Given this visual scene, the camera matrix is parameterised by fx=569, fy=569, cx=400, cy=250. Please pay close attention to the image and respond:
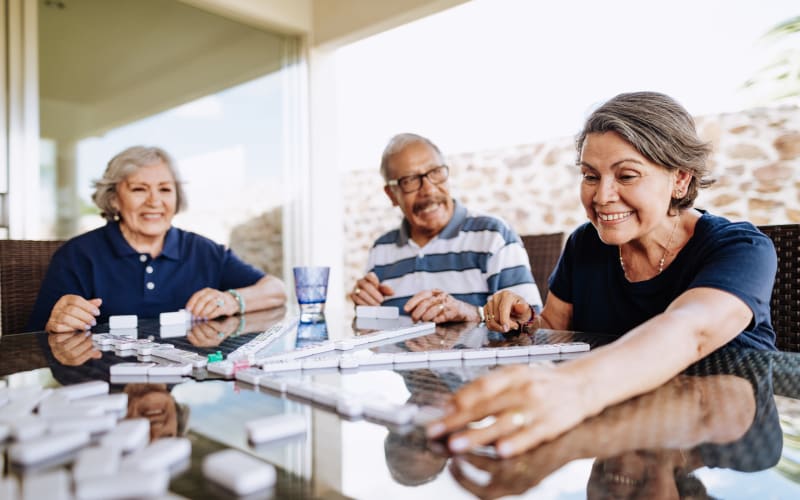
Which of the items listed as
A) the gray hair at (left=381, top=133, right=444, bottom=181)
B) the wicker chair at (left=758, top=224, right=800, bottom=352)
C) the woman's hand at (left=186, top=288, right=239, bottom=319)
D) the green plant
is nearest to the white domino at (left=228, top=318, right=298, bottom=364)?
the woman's hand at (left=186, top=288, right=239, bottom=319)

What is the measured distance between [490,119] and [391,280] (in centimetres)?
415

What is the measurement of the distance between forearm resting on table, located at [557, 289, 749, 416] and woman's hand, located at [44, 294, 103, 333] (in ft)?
4.11

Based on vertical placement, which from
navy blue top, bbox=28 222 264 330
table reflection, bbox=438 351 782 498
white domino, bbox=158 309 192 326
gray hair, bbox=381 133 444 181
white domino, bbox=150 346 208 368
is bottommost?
table reflection, bbox=438 351 782 498

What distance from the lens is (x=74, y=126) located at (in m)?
3.38

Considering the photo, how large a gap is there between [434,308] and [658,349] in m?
0.76

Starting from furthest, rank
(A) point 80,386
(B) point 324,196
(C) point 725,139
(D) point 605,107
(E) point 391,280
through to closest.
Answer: (B) point 324,196, (C) point 725,139, (E) point 391,280, (D) point 605,107, (A) point 80,386

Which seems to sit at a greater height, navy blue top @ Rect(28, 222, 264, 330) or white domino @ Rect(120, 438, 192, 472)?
navy blue top @ Rect(28, 222, 264, 330)

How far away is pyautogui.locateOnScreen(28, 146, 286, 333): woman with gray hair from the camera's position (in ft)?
6.17

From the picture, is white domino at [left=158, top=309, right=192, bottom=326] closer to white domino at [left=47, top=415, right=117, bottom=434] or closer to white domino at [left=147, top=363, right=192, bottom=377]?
white domino at [left=147, top=363, right=192, bottom=377]

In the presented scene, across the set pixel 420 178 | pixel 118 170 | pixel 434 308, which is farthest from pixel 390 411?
pixel 118 170

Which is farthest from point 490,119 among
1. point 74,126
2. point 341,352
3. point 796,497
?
point 796,497

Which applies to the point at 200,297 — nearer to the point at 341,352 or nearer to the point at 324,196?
the point at 341,352

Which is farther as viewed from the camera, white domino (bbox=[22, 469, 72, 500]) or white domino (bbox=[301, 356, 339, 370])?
white domino (bbox=[301, 356, 339, 370])

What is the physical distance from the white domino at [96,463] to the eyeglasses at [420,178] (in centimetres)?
180
